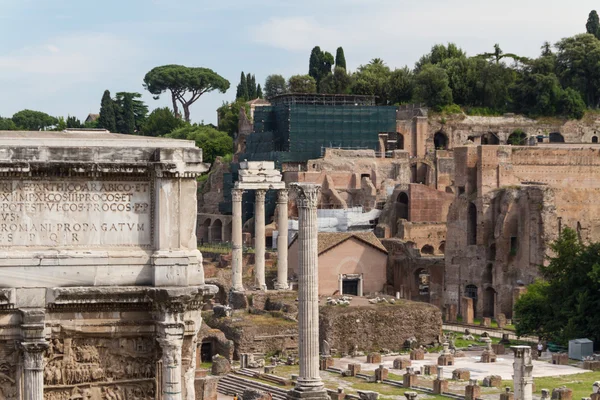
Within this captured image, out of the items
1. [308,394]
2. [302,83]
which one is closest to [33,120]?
[302,83]

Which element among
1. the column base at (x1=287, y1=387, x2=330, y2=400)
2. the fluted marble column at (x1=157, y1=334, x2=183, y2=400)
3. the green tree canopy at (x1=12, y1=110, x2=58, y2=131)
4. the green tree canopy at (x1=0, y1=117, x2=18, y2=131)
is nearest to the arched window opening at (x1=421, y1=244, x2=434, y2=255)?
the column base at (x1=287, y1=387, x2=330, y2=400)

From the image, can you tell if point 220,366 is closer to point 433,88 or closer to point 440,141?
point 440,141

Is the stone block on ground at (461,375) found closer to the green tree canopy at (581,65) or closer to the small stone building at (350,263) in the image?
the small stone building at (350,263)

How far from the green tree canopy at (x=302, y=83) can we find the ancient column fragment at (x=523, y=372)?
6020 cm

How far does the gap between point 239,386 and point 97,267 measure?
2831 cm

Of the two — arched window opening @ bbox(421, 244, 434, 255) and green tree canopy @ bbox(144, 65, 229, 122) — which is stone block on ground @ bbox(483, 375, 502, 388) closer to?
arched window opening @ bbox(421, 244, 434, 255)

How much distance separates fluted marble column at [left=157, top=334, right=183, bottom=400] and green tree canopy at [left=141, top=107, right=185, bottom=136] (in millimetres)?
91165

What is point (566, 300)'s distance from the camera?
149ft

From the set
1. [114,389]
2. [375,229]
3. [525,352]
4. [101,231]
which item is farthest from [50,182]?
[375,229]

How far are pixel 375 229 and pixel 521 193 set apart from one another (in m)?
11.0

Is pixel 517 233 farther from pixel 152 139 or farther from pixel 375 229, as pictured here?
pixel 152 139

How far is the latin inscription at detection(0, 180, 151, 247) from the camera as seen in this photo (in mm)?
11914

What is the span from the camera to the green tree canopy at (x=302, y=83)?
9057 centimetres

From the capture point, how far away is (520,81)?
84.7 m
